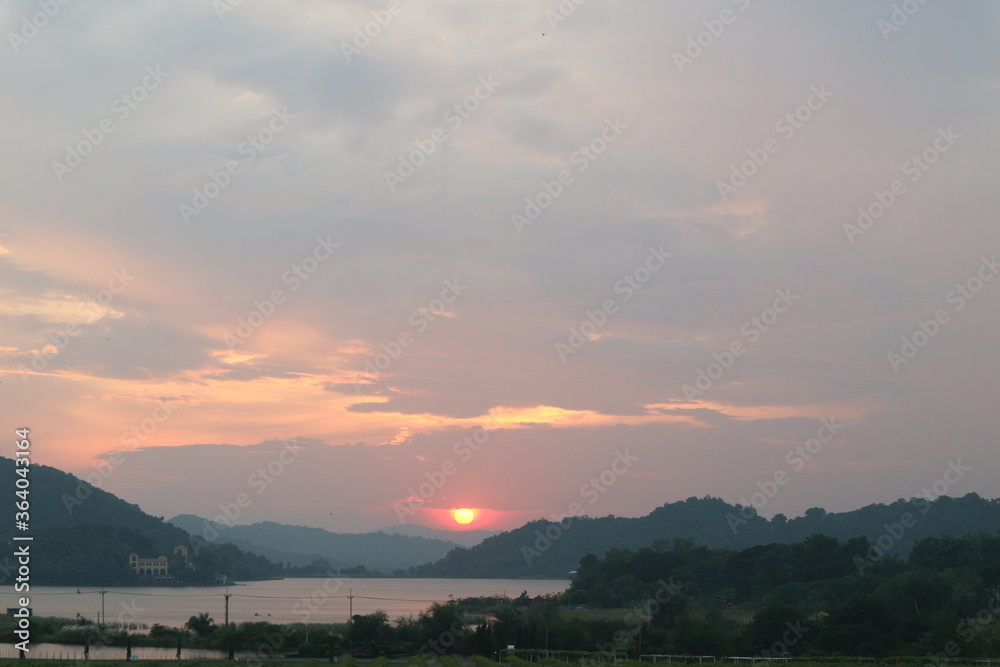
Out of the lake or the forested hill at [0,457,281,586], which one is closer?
the lake

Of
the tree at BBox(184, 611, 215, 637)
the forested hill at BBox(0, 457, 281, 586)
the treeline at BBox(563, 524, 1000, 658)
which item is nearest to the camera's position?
the treeline at BBox(563, 524, 1000, 658)

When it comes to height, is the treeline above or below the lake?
above

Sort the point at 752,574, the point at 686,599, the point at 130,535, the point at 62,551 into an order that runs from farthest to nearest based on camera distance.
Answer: the point at 130,535 < the point at 62,551 < the point at 752,574 < the point at 686,599

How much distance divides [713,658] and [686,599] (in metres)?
34.6

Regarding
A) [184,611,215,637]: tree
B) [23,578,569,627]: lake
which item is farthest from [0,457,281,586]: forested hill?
[184,611,215,637]: tree

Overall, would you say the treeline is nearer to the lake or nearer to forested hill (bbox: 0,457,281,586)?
the lake

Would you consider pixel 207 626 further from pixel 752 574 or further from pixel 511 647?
pixel 752 574

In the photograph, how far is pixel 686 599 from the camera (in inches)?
3423

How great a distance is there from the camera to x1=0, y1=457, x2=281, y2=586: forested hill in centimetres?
16475

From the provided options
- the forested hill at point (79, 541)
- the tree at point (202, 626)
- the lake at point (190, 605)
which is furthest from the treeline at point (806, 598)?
the forested hill at point (79, 541)

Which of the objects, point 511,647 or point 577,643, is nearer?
point 511,647

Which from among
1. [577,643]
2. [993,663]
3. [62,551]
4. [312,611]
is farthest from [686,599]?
[62,551]

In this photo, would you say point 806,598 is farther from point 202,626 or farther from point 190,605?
point 190,605

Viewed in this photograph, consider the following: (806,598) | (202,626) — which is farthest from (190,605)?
(806,598)
